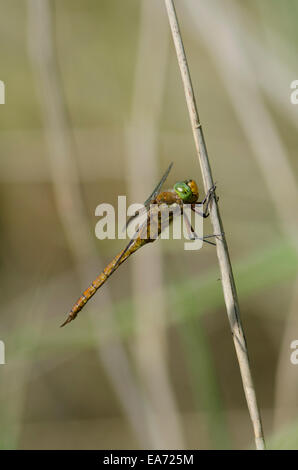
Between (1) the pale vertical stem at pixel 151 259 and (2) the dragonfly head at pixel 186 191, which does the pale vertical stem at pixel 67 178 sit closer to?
(1) the pale vertical stem at pixel 151 259

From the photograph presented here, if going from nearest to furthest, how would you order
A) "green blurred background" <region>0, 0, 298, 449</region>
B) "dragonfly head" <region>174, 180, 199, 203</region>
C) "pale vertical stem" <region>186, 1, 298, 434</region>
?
"dragonfly head" <region>174, 180, 199, 203</region>, "green blurred background" <region>0, 0, 298, 449</region>, "pale vertical stem" <region>186, 1, 298, 434</region>

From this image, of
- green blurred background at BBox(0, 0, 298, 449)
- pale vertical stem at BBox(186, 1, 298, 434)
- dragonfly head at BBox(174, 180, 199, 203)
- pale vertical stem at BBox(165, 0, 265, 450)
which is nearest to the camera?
pale vertical stem at BBox(165, 0, 265, 450)

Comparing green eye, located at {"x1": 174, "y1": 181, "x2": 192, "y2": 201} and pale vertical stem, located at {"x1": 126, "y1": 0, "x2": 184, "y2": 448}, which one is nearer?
green eye, located at {"x1": 174, "y1": 181, "x2": 192, "y2": 201}

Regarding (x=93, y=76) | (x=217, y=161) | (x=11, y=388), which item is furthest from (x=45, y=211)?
(x=11, y=388)

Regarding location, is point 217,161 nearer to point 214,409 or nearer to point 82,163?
point 82,163

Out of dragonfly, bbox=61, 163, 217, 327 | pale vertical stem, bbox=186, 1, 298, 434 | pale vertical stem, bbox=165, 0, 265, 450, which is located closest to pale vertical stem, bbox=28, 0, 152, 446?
dragonfly, bbox=61, 163, 217, 327

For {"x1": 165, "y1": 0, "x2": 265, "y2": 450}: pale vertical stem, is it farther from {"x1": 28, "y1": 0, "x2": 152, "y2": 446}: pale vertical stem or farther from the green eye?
{"x1": 28, "y1": 0, "x2": 152, "y2": 446}: pale vertical stem

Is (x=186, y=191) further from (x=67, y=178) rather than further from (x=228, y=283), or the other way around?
(x=67, y=178)

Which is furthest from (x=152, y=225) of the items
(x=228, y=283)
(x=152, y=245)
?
(x=228, y=283)
